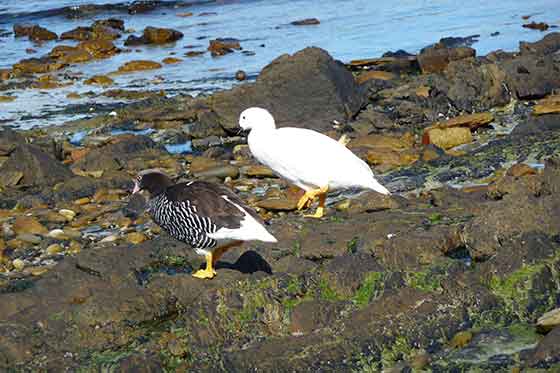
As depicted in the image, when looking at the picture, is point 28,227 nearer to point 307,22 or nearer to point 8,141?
point 8,141

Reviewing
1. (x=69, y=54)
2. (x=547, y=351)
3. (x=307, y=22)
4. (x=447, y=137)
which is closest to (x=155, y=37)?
(x=69, y=54)

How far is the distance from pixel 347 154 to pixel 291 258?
7.42 ft

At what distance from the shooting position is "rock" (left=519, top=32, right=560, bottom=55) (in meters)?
16.9

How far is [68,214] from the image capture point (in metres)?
10.5

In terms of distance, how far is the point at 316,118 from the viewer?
1343cm

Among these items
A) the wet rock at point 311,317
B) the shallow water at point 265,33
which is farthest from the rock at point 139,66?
the wet rock at point 311,317

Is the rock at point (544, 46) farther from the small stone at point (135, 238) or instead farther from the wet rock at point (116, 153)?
the small stone at point (135, 238)

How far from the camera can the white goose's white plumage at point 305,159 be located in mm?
9242

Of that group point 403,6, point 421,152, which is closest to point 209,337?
point 421,152

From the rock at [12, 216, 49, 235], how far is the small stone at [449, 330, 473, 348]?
16.9ft

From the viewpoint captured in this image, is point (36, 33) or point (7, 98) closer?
point (7, 98)

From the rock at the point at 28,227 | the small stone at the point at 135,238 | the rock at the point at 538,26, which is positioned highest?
the small stone at the point at 135,238

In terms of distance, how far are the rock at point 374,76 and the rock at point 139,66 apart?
592 cm

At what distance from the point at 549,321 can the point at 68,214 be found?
6.08 meters
